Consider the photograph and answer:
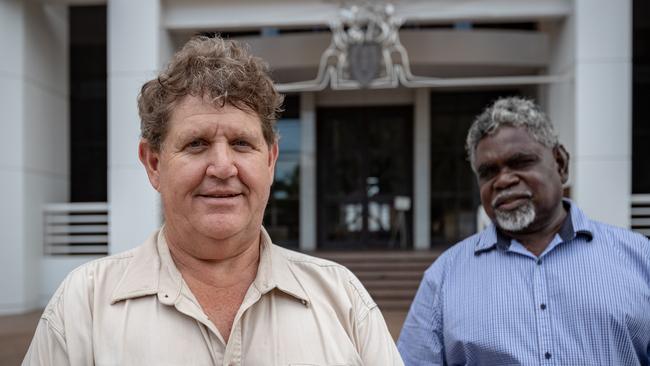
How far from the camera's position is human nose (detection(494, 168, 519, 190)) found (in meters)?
2.25

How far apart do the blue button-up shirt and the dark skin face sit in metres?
0.05

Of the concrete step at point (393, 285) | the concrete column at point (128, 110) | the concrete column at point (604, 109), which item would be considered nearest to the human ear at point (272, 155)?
the concrete column at point (128, 110)

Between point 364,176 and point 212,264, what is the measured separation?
1271cm

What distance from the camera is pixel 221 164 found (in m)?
1.42

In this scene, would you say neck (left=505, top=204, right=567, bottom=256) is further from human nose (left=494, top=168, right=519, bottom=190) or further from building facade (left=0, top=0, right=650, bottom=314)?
building facade (left=0, top=0, right=650, bottom=314)

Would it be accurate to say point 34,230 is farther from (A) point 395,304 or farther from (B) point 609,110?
(B) point 609,110

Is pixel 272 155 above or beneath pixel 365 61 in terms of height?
beneath

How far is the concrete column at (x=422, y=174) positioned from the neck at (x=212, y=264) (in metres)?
12.5

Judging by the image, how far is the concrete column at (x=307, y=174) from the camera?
13984 mm

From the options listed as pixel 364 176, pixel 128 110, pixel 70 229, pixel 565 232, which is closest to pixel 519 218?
pixel 565 232

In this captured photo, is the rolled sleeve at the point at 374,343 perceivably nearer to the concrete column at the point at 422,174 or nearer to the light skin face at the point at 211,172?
the light skin face at the point at 211,172

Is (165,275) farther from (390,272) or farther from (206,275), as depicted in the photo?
(390,272)

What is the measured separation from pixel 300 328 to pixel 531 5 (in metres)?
9.24

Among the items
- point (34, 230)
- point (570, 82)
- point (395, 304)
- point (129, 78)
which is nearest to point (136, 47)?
point (129, 78)
